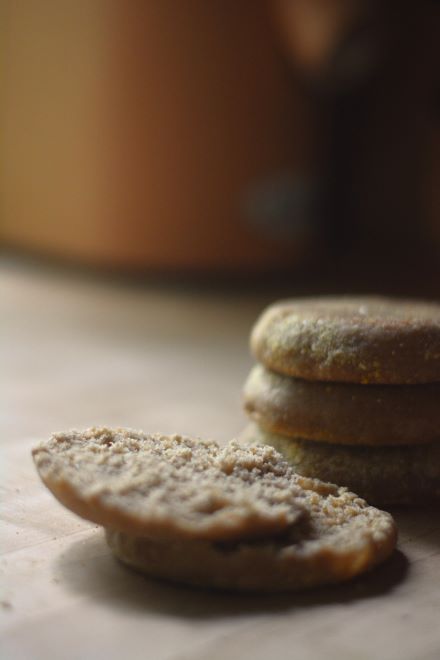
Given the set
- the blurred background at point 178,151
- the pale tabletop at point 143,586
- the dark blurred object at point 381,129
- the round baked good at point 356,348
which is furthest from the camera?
the dark blurred object at point 381,129

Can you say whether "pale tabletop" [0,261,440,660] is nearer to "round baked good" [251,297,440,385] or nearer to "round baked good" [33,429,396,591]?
"round baked good" [33,429,396,591]

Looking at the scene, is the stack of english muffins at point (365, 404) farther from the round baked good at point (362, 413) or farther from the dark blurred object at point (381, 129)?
the dark blurred object at point (381, 129)

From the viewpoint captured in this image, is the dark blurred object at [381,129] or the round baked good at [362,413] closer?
the round baked good at [362,413]

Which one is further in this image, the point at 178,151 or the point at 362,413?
the point at 178,151

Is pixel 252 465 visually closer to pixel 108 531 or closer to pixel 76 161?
pixel 108 531

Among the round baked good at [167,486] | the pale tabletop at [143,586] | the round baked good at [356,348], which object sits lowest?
the pale tabletop at [143,586]

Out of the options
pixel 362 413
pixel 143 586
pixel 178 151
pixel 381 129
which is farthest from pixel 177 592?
pixel 381 129

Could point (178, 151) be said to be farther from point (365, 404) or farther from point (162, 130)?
point (365, 404)

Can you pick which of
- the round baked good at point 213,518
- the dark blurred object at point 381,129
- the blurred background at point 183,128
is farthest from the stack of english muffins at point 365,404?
the dark blurred object at point 381,129
